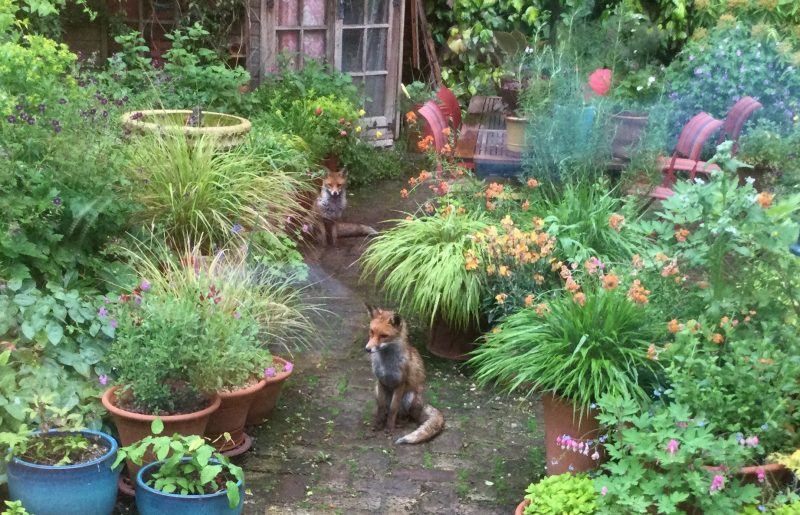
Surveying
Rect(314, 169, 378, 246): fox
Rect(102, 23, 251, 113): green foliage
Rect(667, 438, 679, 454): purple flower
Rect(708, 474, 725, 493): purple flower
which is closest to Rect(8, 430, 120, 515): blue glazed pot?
Rect(667, 438, 679, 454): purple flower

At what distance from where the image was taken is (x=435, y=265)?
5.28m

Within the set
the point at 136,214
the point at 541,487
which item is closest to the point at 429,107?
the point at 136,214

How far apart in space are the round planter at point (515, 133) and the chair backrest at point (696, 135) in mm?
1132

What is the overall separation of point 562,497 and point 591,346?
65 cm

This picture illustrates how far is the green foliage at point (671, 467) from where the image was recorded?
10.2 feet

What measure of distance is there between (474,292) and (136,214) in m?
1.92

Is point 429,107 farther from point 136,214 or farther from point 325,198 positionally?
point 136,214

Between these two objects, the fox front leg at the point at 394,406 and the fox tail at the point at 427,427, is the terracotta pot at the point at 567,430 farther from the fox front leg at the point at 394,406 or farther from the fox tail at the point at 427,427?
the fox front leg at the point at 394,406

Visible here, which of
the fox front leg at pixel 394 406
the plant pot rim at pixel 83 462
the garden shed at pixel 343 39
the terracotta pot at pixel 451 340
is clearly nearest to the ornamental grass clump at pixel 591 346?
the fox front leg at pixel 394 406

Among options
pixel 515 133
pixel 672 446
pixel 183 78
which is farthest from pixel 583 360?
pixel 183 78

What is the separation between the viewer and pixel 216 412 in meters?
4.15

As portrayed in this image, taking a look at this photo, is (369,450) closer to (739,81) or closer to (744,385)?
(744,385)

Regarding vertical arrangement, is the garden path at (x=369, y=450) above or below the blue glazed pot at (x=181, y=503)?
below

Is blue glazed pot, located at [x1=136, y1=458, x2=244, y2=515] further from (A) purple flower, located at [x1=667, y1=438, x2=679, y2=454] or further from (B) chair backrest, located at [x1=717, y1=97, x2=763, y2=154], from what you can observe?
(B) chair backrest, located at [x1=717, y1=97, x2=763, y2=154]
